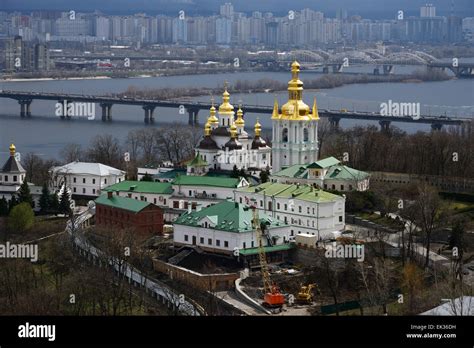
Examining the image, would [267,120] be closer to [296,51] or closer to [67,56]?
[296,51]

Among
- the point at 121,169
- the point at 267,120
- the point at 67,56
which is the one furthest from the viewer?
the point at 67,56

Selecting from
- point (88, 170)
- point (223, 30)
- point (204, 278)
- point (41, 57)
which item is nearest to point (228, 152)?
point (88, 170)

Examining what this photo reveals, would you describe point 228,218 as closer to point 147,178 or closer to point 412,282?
point 412,282

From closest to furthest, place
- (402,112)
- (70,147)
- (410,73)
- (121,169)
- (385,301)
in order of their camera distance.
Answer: (385,301) < (121,169) < (70,147) < (402,112) < (410,73)

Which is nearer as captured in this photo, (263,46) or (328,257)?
(328,257)
